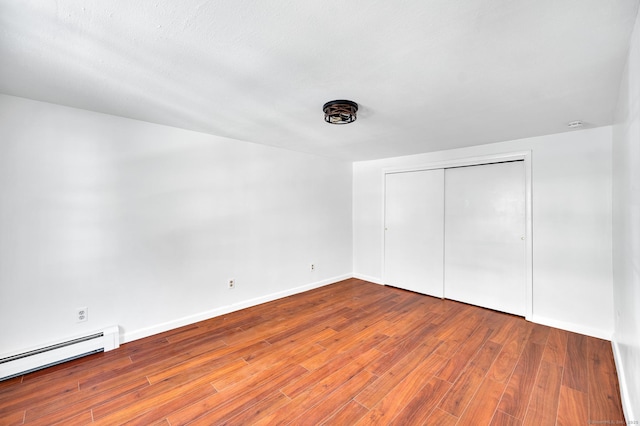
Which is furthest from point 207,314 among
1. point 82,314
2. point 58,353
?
point 58,353

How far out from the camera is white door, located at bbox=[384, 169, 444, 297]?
13.3 feet

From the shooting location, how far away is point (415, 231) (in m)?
4.29

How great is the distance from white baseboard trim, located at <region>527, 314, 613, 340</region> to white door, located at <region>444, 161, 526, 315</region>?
19 centimetres

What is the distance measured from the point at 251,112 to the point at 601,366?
3.77 metres

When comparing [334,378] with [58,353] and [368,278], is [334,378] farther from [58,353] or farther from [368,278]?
[368,278]

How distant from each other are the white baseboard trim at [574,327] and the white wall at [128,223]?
318cm

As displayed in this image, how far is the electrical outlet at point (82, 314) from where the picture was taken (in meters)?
2.40

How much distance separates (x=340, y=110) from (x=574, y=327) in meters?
3.43

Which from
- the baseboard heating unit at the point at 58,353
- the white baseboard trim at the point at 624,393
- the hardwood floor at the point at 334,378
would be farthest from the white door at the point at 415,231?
the baseboard heating unit at the point at 58,353

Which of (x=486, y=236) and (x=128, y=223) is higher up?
(x=128, y=223)

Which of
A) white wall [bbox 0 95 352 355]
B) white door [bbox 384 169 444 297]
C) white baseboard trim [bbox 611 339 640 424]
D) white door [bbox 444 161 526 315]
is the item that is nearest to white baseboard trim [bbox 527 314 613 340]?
white door [bbox 444 161 526 315]

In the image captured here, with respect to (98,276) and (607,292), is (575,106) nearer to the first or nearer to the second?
(607,292)

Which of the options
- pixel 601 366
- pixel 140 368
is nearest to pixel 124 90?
pixel 140 368

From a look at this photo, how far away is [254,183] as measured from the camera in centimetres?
365
